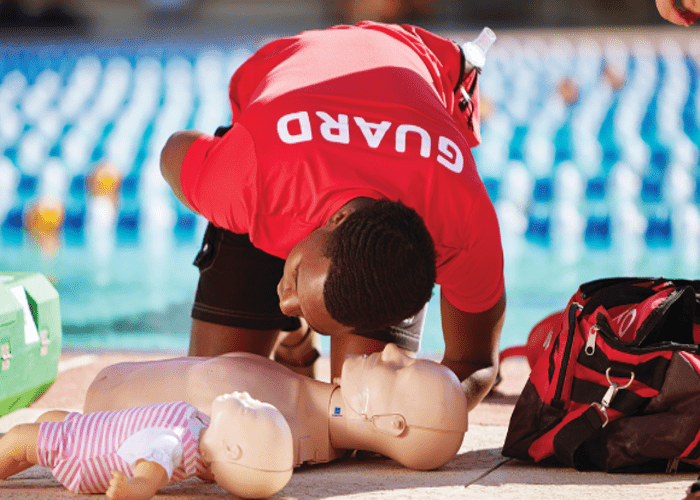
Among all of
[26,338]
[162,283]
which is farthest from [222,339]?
[162,283]

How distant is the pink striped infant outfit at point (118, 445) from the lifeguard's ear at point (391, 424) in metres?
0.36

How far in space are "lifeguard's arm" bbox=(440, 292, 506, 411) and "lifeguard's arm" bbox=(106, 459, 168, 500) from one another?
886mm

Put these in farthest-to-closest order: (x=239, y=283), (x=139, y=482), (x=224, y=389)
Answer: (x=239, y=283) < (x=224, y=389) < (x=139, y=482)

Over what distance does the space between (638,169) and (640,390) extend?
216 inches

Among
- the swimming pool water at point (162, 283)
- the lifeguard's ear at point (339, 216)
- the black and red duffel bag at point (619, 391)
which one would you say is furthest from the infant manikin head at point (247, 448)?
the swimming pool water at point (162, 283)

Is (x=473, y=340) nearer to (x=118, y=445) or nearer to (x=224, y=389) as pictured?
(x=224, y=389)

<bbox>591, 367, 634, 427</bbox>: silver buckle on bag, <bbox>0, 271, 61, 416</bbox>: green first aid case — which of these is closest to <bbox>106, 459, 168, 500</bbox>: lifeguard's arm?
<bbox>0, 271, 61, 416</bbox>: green first aid case

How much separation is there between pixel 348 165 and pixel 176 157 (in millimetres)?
536

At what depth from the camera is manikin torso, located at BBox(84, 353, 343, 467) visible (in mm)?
1636

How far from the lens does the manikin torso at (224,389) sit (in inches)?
64.4

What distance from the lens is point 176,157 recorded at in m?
2.00

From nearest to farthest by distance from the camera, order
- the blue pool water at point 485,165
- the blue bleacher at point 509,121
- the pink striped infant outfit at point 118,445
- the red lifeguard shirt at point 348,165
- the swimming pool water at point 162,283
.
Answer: the pink striped infant outfit at point 118,445 < the red lifeguard shirt at point 348,165 < the swimming pool water at point 162,283 < the blue pool water at point 485,165 < the blue bleacher at point 509,121

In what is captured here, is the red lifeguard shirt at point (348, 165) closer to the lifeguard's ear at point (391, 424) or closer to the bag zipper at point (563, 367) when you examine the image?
the bag zipper at point (563, 367)

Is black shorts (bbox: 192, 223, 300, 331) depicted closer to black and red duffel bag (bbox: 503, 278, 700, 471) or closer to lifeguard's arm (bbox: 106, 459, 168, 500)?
black and red duffel bag (bbox: 503, 278, 700, 471)
